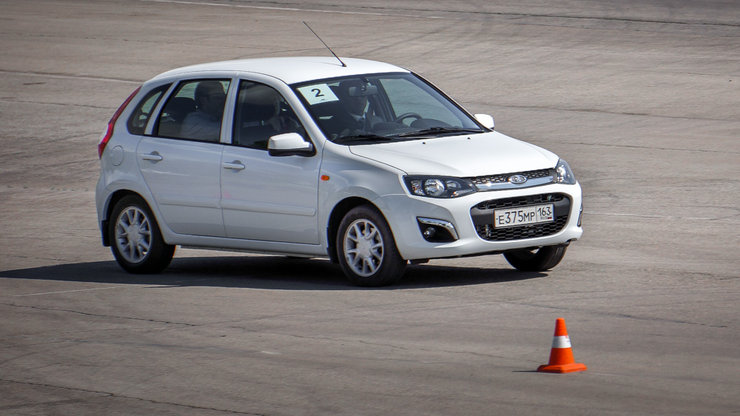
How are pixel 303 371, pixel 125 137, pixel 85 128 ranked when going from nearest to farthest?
pixel 303 371, pixel 125 137, pixel 85 128

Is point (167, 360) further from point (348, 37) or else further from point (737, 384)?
point (348, 37)

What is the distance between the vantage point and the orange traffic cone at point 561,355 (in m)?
7.75

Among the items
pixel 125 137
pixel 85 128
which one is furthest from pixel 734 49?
pixel 125 137

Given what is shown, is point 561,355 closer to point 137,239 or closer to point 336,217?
point 336,217

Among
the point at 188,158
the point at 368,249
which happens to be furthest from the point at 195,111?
the point at 368,249

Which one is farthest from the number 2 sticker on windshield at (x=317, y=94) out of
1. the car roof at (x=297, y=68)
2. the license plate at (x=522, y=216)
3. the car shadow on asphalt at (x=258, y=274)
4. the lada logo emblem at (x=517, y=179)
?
the license plate at (x=522, y=216)

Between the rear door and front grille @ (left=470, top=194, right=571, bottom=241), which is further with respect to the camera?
the rear door

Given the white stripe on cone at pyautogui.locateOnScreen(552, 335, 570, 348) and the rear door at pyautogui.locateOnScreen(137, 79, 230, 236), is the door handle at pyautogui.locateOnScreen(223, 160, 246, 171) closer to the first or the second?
the rear door at pyautogui.locateOnScreen(137, 79, 230, 236)

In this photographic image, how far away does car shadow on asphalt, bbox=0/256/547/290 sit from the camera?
11242mm

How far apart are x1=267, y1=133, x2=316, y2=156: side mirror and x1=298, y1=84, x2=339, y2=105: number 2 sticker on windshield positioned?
1.52 feet

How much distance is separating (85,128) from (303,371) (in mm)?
15081

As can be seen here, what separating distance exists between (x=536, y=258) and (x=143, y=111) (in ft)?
12.1

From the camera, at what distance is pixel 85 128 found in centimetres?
2247

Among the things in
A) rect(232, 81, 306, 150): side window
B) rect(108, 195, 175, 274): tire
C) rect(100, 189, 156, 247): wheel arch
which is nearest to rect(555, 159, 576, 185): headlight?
rect(232, 81, 306, 150): side window
